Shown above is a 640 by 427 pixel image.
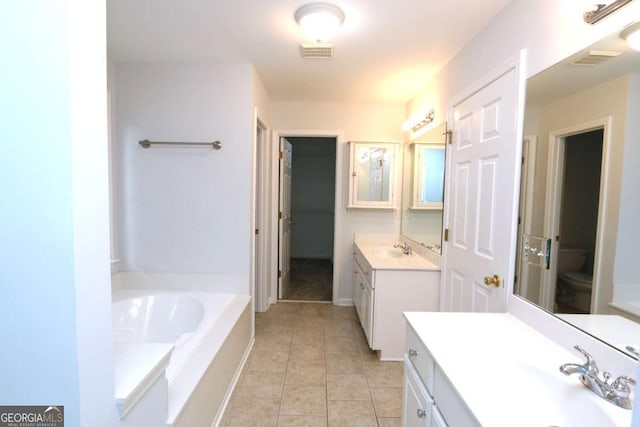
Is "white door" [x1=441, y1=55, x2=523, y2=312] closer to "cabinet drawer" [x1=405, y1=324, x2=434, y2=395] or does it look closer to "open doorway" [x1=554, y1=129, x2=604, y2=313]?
"open doorway" [x1=554, y1=129, x2=604, y2=313]

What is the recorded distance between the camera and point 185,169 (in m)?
2.49

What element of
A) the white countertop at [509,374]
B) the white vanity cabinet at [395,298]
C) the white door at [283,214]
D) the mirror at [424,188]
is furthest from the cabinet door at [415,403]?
the white door at [283,214]

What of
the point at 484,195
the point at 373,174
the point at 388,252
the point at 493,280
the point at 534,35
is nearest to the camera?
the point at 534,35

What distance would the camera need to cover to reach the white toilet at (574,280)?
1078 millimetres

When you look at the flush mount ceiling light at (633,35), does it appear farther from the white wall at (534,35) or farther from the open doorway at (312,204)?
the open doorway at (312,204)

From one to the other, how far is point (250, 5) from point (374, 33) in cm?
77

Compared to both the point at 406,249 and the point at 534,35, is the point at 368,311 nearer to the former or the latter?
the point at 406,249

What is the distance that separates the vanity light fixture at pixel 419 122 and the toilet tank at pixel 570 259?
64.3 inches

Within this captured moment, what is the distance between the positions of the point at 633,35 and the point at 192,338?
2.36 m

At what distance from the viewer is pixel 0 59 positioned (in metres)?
0.72

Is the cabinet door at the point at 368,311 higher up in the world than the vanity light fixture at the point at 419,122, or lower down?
lower down

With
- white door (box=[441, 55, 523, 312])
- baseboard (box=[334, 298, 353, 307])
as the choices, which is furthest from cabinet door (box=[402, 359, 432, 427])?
baseboard (box=[334, 298, 353, 307])

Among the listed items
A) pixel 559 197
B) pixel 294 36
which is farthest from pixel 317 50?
pixel 559 197

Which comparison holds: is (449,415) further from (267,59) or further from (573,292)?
(267,59)
